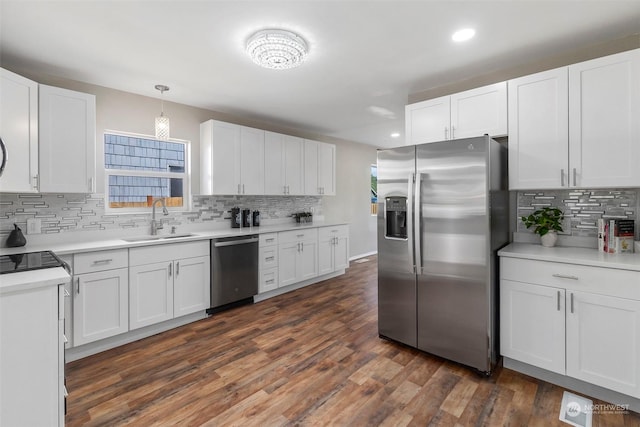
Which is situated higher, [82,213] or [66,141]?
[66,141]

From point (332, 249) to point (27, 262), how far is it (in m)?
3.74

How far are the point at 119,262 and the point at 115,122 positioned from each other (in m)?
1.51

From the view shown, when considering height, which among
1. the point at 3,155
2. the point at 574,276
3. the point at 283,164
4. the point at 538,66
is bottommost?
the point at 574,276

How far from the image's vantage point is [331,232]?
491cm

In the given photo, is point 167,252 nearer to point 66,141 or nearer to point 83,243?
point 83,243

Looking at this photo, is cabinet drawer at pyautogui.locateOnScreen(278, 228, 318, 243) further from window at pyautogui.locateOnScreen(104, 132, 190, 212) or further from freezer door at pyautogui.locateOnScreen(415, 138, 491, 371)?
freezer door at pyautogui.locateOnScreen(415, 138, 491, 371)

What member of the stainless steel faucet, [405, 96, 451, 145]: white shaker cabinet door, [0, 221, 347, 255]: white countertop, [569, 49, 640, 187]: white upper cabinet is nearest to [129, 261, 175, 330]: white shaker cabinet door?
[0, 221, 347, 255]: white countertop

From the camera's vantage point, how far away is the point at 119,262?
2721 mm

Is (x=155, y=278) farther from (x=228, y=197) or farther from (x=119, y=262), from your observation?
(x=228, y=197)

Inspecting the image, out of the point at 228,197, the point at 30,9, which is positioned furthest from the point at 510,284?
the point at 30,9

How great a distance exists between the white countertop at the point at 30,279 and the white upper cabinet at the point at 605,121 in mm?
3205

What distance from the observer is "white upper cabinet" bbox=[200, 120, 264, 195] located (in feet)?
12.1

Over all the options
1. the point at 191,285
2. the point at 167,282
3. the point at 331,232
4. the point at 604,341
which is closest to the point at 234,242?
the point at 191,285

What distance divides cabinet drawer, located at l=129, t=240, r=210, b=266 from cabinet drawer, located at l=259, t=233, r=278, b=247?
73 cm
